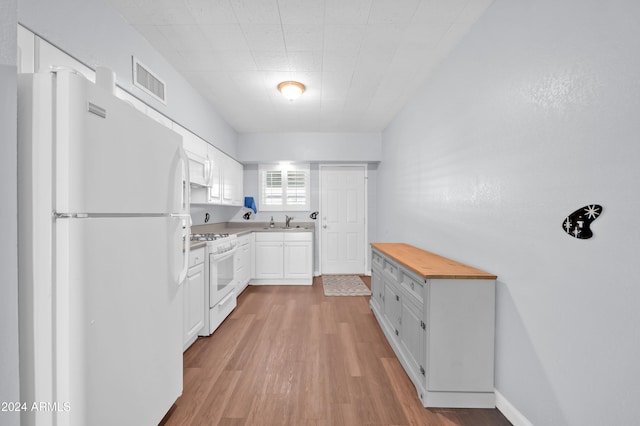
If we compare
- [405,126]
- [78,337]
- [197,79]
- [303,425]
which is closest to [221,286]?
[303,425]

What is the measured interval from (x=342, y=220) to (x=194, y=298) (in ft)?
10.9

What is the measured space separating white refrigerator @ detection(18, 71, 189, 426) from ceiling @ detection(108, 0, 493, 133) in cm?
126

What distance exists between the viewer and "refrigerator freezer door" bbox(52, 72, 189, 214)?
2.98 feet

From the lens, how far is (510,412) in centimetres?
161

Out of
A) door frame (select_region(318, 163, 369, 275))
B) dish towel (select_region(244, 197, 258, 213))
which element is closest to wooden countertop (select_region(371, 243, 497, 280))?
door frame (select_region(318, 163, 369, 275))

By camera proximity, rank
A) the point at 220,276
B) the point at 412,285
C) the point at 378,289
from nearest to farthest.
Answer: the point at 412,285, the point at 220,276, the point at 378,289

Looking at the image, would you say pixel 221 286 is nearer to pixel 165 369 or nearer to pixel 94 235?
pixel 165 369

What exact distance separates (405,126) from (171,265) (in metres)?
3.16

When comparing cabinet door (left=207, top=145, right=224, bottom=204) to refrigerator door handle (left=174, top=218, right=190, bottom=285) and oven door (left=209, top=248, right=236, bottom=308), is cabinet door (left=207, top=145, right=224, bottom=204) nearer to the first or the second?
oven door (left=209, top=248, right=236, bottom=308)

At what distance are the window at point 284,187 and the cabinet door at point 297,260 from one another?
3.10 ft

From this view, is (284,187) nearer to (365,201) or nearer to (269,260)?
(269,260)

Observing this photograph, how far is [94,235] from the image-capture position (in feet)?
3.30

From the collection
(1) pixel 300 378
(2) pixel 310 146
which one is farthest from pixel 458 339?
(2) pixel 310 146

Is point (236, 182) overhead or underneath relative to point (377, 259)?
overhead
